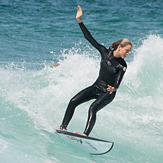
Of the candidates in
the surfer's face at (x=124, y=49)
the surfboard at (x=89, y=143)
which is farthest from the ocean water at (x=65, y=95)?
the surfer's face at (x=124, y=49)

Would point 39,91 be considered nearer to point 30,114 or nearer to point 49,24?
point 30,114

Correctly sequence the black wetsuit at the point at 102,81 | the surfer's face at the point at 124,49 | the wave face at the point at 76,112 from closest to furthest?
1. the surfer's face at the point at 124,49
2. the black wetsuit at the point at 102,81
3. the wave face at the point at 76,112

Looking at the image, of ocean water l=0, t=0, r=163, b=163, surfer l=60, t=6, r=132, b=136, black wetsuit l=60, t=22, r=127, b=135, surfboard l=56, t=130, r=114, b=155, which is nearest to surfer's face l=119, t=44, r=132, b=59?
surfer l=60, t=6, r=132, b=136

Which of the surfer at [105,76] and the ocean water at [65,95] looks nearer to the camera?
the surfer at [105,76]

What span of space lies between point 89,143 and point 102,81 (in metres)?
1.02

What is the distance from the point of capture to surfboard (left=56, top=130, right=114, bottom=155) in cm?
484

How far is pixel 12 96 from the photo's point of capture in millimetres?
7406

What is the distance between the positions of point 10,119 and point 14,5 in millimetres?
19058

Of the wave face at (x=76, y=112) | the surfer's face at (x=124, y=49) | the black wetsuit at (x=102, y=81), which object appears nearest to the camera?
the surfer's face at (x=124, y=49)

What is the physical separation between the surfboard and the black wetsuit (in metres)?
0.13

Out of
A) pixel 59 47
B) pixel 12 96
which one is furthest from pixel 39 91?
pixel 59 47

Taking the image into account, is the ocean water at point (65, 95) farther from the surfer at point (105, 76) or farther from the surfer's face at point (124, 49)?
the surfer's face at point (124, 49)

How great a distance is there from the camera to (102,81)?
200 inches

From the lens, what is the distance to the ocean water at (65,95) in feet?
17.8
